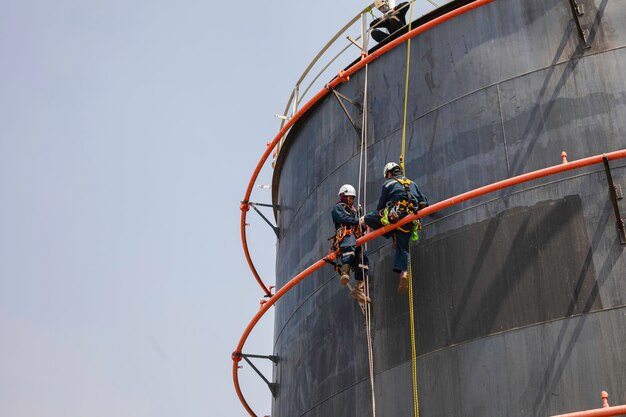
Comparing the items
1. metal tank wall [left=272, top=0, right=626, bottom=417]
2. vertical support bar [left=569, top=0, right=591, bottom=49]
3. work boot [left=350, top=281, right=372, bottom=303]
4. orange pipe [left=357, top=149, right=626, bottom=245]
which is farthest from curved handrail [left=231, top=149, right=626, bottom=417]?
vertical support bar [left=569, top=0, right=591, bottom=49]

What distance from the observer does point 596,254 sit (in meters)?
9.41

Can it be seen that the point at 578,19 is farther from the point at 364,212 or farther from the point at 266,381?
the point at 266,381

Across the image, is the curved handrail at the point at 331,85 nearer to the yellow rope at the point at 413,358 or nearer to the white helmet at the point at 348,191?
the white helmet at the point at 348,191

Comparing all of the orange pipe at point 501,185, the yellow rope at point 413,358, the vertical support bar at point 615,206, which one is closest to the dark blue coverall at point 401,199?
the orange pipe at point 501,185

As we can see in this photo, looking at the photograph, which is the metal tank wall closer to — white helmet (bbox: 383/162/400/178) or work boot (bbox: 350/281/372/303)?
work boot (bbox: 350/281/372/303)

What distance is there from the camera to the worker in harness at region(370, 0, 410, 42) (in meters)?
14.3

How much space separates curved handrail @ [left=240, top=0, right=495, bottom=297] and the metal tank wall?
0.11 meters

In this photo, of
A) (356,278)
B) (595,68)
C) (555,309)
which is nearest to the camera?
(555,309)

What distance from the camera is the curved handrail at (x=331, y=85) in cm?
1180

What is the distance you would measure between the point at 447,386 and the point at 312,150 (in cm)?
508

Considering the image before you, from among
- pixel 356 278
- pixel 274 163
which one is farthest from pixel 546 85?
pixel 274 163

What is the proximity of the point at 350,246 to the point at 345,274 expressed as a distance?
1.21 feet

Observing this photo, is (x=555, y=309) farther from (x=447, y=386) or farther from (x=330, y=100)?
(x=330, y=100)

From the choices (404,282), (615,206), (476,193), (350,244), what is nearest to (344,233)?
(350,244)
